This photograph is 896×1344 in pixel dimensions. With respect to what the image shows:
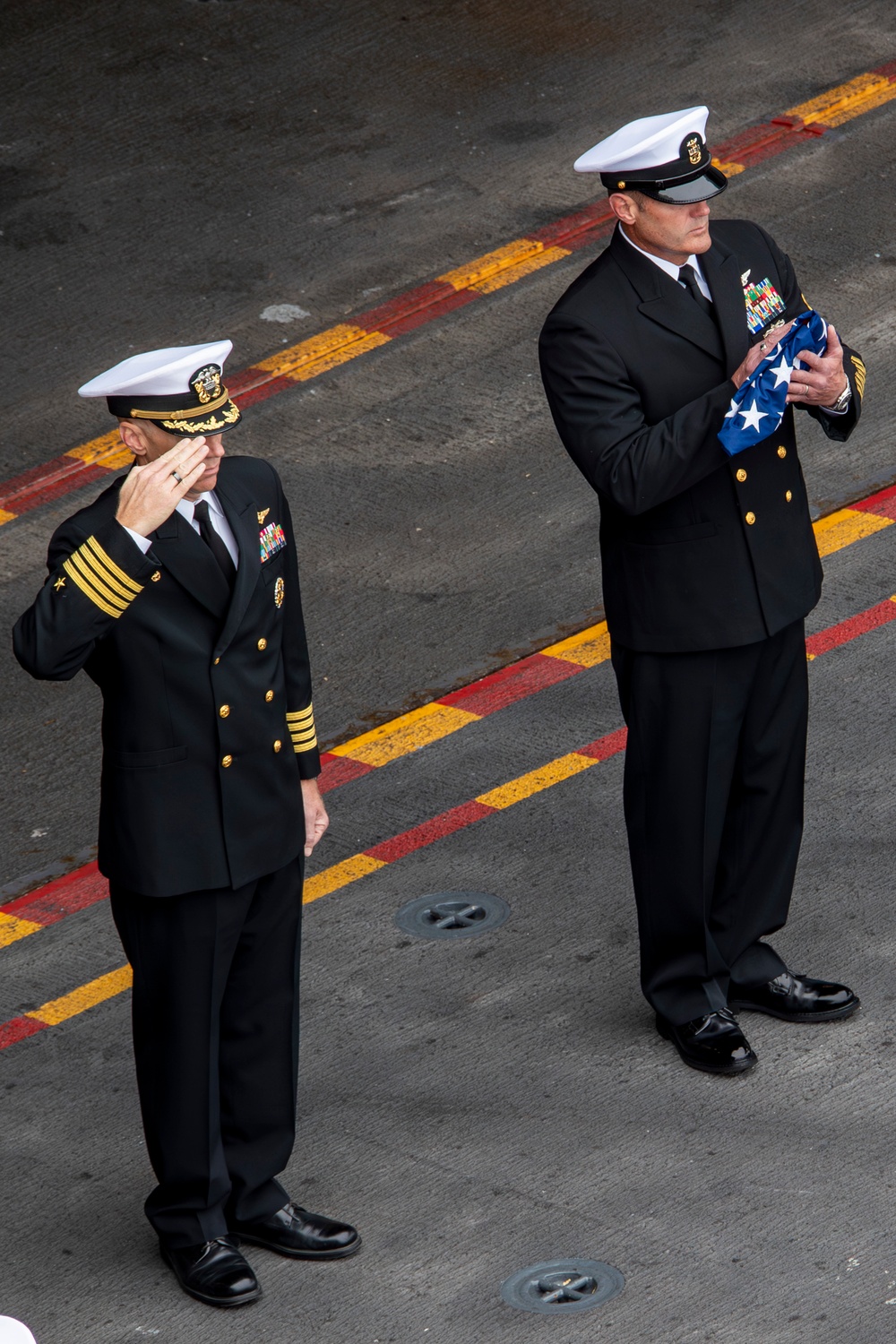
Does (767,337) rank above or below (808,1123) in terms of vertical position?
above

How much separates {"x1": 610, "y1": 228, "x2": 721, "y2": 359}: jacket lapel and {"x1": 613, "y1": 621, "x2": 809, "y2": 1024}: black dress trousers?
0.78 m

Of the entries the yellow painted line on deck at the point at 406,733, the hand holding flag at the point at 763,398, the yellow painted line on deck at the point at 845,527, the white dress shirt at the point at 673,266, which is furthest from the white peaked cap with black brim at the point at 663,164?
the yellow painted line on deck at the point at 845,527

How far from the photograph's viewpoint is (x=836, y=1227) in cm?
509

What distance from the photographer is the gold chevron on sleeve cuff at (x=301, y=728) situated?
520cm

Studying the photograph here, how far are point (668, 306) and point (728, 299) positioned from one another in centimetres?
17

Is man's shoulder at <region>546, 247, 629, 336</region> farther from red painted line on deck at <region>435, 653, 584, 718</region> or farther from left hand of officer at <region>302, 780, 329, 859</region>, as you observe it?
red painted line on deck at <region>435, 653, 584, 718</region>

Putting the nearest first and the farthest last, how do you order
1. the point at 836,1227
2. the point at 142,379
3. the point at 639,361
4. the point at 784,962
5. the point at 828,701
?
the point at 142,379, the point at 836,1227, the point at 639,361, the point at 784,962, the point at 828,701

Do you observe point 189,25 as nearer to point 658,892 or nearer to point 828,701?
point 828,701

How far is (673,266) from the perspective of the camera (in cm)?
555

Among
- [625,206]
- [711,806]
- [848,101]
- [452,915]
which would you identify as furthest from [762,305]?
[848,101]

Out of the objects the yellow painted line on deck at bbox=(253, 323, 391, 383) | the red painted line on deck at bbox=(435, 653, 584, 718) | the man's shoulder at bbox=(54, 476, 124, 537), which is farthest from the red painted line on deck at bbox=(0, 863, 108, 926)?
the yellow painted line on deck at bbox=(253, 323, 391, 383)

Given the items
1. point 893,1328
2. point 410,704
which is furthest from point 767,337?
point 410,704

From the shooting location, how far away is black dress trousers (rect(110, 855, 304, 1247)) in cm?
496

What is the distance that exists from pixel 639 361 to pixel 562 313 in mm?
231
